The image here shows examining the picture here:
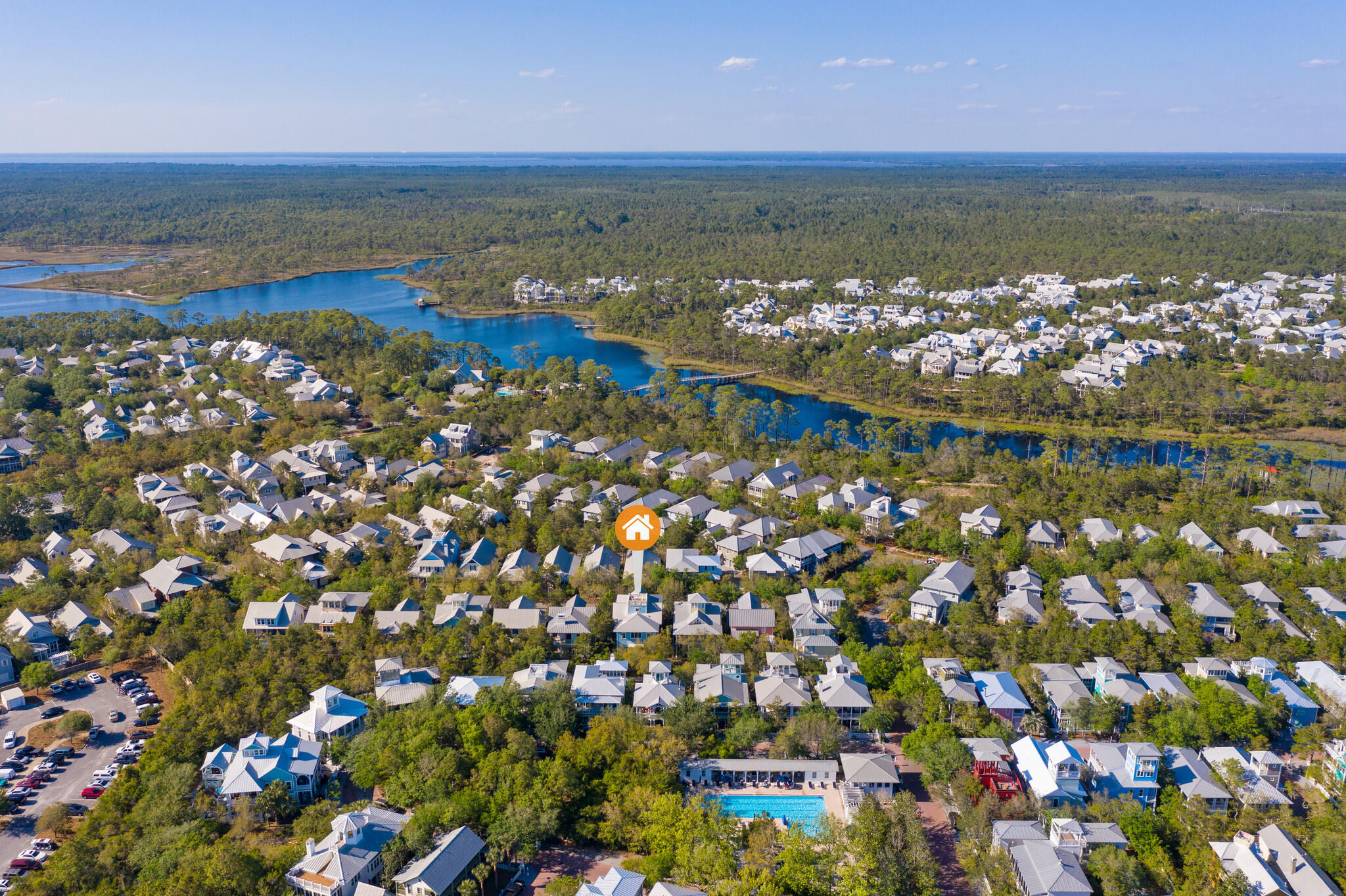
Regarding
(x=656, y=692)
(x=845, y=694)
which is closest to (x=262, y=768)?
(x=656, y=692)

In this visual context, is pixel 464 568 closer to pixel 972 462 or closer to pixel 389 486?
pixel 389 486

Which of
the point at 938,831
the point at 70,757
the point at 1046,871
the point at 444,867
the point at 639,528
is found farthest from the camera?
the point at 639,528

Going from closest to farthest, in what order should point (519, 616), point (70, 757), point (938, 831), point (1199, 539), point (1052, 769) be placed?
point (938, 831), point (1052, 769), point (70, 757), point (519, 616), point (1199, 539)

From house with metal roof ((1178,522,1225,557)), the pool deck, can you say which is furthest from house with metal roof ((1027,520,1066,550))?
the pool deck

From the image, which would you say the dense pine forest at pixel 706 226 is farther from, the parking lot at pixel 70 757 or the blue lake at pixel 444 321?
the parking lot at pixel 70 757

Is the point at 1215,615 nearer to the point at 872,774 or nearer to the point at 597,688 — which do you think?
the point at 872,774

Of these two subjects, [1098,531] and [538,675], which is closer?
[538,675]
